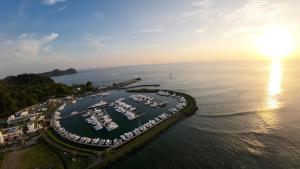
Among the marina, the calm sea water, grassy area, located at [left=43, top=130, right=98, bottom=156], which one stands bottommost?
the calm sea water

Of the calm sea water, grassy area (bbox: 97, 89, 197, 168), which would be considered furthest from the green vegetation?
the calm sea water

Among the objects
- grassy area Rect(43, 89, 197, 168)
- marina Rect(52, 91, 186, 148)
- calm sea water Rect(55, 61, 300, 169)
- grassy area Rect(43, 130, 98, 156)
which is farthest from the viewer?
marina Rect(52, 91, 186, 148)

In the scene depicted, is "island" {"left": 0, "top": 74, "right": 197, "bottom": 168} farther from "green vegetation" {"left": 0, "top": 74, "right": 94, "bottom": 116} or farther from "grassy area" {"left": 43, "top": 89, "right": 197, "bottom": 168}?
"green vegetation" {"left": 0, "top": 74, "right": 94, "bottom": 116}

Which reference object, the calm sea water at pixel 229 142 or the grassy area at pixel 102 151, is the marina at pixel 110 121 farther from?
the calm sea water at pixel 229 142

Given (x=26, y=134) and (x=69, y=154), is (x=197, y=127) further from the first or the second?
(x=26, y=134)

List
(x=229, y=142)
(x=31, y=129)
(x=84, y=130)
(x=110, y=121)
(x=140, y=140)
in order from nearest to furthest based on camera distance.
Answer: (x=229, y=142) < (x=140, y=140) < (x=31, y=129) < (x=84, y=130) < (x=110, y=121)

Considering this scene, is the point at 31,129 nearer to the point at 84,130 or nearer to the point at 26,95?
the point at 84,130

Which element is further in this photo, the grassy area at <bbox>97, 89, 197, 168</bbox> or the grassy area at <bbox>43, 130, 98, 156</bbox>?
the grassy area at <bbox>43, 130, 98, 156</bbox>

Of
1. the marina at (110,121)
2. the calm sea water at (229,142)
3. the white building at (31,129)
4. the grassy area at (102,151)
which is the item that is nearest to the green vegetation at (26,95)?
the marina at (110,121)

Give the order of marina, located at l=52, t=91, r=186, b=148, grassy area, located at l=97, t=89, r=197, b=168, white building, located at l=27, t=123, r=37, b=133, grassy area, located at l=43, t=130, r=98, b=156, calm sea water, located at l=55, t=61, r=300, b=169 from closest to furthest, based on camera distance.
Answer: calm sea water, located at l=55, t=61, r=300, b=169 < grassy area, located at l=97, t=89, r=197, b=168 < grassy area, located at l=43, t=130, r=98, b=156 < marina, located at l=52, t=91, r=186, b=148 < white building, located at l=27, t=123, r=37, b=133

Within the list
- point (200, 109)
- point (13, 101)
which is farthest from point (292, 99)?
point (13, 101)

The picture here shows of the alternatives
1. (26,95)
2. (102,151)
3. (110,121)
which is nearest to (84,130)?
(110,121)
